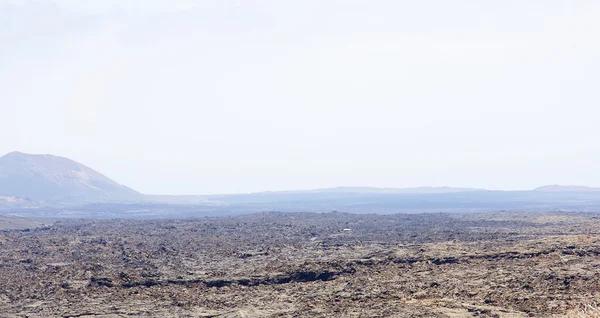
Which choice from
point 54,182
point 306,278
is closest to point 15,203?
point 54,182

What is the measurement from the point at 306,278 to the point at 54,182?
448ft

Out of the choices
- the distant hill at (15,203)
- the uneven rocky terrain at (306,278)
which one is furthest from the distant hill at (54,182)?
the uneven rocky terrain at (306,278)

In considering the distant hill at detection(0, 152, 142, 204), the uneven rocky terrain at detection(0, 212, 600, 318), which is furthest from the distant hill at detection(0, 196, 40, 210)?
the uneven rocky terrain at detection(0, 212, 600, 318)

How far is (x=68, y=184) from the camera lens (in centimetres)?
14888

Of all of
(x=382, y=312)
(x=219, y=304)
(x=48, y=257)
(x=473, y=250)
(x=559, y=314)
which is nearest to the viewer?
(x=559, y=314)

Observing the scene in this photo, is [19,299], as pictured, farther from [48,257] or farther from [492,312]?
[492,312]

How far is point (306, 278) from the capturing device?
71.9 ft

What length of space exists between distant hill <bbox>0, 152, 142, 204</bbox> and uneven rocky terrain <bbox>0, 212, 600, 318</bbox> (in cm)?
10810

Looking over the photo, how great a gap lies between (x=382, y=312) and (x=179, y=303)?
6.16 meters

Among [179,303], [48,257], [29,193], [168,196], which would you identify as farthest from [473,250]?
[168,196]

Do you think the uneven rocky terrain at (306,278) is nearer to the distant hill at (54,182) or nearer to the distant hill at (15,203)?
the distant hill at (15,203)

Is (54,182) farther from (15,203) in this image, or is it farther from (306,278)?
(306,278)

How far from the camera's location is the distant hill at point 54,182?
13762 centimetres

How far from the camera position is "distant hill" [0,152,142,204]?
452 ft
